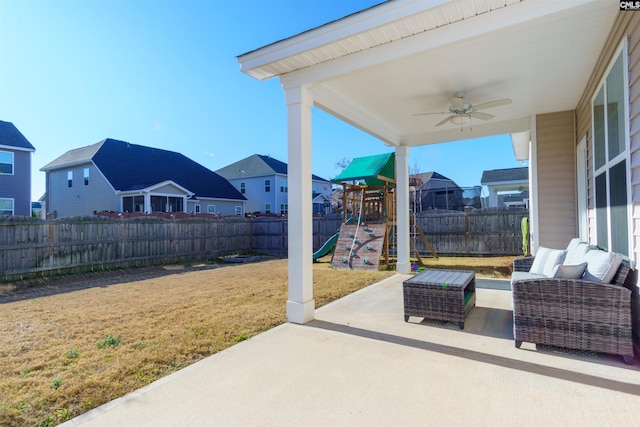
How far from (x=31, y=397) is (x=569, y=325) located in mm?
4145

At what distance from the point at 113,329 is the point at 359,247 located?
20.7 feet

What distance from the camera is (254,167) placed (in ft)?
82.3

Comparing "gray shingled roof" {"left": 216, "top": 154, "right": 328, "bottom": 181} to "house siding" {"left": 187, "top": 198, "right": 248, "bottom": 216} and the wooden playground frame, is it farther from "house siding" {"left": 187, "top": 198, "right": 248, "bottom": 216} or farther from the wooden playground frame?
the wooden playground frame

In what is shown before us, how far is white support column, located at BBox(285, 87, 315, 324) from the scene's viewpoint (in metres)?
3.93

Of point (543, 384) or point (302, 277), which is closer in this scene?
point (543, 384)

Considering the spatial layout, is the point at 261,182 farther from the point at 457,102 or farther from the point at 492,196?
the point at 457,102

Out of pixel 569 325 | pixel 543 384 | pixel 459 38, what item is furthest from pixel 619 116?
pixel 543 384

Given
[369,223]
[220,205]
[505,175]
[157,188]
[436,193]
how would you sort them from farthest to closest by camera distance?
[436,193] < [220,205] < [505,175] < [157,188] < [369,223]

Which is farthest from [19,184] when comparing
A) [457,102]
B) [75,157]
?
[457,102]

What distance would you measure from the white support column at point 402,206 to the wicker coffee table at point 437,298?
334 cm

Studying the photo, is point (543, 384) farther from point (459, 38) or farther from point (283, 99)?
point (283, 99)

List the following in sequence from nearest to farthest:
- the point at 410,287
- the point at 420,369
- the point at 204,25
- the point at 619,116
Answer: the point at 420,369, the point at 619,116, the point at 410,287, the point at 204,25

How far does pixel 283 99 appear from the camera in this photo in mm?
4078

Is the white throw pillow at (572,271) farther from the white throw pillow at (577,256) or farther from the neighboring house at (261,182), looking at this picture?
the neighboring house at (261,182)
